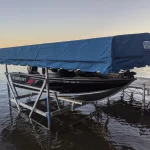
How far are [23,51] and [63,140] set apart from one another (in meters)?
4.68

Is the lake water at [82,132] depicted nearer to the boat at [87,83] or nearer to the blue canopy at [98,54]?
the boat at [87,83]

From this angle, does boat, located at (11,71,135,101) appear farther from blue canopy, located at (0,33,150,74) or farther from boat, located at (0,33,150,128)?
blue canopy, located at (0,33,150,74)

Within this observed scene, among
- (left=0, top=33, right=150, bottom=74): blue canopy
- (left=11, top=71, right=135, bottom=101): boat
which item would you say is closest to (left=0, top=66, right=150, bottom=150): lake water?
(left=11, top=71, right=135, bottom=101): boat

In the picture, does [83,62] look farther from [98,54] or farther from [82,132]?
[82,132]

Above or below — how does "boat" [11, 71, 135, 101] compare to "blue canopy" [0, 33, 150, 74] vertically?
below

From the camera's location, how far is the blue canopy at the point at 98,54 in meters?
5.45

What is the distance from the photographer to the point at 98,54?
5.74m

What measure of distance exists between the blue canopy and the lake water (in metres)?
3.14

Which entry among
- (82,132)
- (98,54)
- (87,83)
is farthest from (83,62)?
(82,132)

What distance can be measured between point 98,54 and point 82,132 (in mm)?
4302

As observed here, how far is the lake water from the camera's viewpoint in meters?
7.25

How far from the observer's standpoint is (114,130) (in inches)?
341

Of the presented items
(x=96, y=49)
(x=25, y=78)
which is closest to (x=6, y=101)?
(x=25, y=78)

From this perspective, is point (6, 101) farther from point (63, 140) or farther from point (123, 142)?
point (123, 142)
